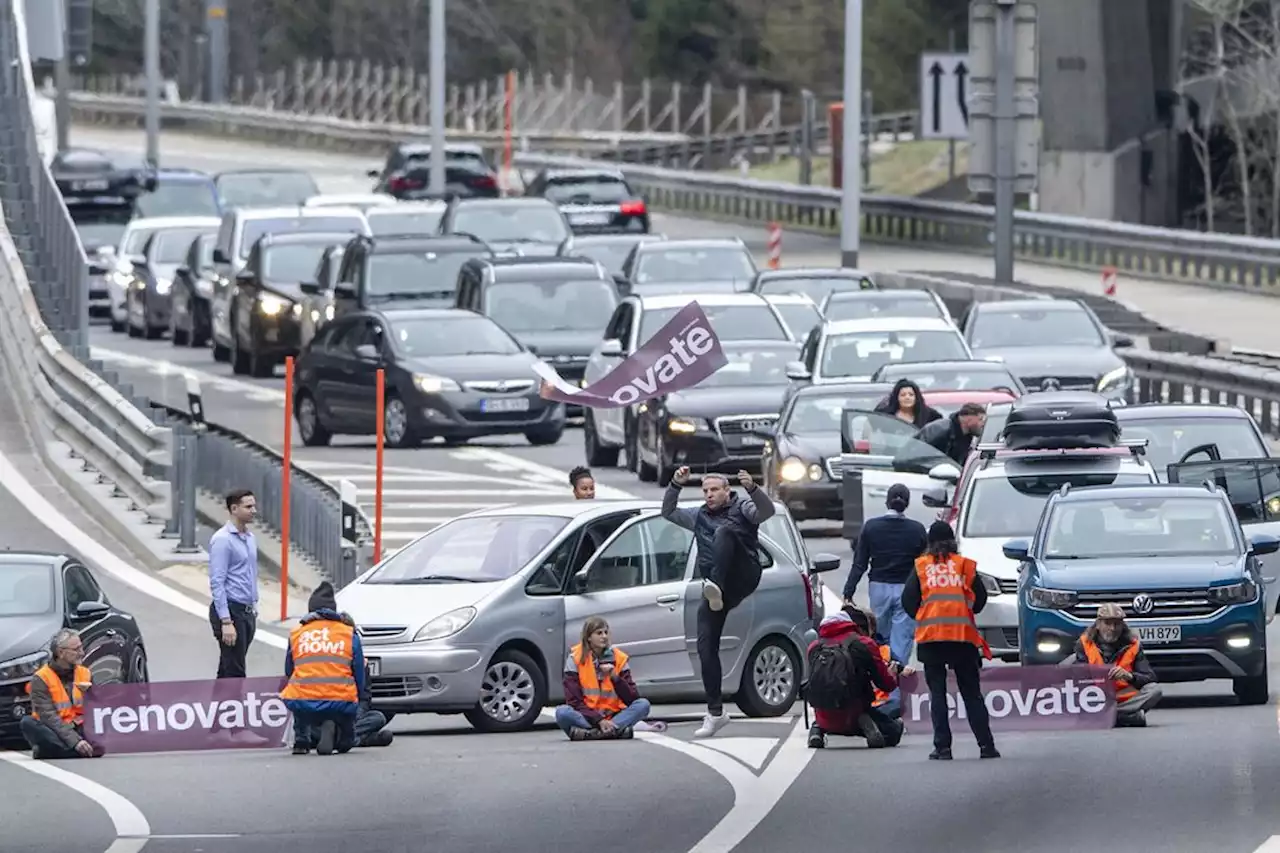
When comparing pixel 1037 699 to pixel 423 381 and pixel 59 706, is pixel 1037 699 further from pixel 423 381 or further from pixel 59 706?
pixel 423 381

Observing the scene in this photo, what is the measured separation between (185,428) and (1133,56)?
32.7 m

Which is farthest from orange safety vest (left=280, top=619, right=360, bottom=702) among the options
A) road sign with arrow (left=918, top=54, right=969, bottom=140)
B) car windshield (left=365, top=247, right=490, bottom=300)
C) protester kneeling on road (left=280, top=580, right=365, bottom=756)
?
road sign with arrow (left=918, top=54, right=969, bottom=140)

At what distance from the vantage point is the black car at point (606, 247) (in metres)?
45.2

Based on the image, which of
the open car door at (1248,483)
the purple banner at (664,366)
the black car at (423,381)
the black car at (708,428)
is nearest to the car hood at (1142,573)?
the open car door at (1248,483)

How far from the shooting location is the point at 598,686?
19.1 metres

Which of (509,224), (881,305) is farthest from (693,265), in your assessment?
(881,305)

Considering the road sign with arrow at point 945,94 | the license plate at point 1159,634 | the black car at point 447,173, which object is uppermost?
the road sign with arrow at point 945,94

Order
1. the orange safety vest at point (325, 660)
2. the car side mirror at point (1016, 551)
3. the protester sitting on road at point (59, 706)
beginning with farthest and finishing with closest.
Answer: the car side mirror at point (1016, 551), the protester sitting on road at point (59, 706), the orange safety vest at point (325, 660)

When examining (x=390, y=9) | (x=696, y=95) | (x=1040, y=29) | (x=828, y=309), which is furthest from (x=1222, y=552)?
(x=390, y=9)

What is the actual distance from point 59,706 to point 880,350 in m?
14.4

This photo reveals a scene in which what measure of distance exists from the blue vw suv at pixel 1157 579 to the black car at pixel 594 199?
34681 mm

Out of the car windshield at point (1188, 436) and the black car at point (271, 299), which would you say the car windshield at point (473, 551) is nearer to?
the car windshield at point (1188, 436)

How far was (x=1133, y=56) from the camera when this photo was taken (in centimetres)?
5900

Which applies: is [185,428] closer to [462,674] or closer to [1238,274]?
[462,674]
